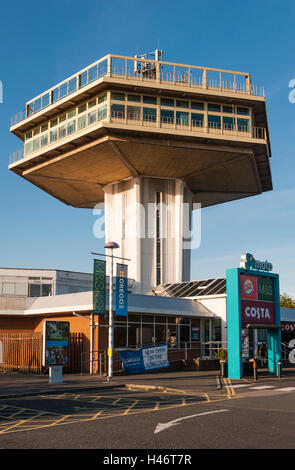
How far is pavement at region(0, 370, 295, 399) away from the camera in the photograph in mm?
21922

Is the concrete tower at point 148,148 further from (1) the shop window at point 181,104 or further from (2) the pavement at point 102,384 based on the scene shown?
(2) the pavement at point 102,384

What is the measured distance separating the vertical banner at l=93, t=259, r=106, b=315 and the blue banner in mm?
3411

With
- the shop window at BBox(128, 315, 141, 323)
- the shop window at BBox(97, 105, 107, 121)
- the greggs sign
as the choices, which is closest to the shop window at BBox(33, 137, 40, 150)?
the shop window at BBox(97, 105, 107, 121)

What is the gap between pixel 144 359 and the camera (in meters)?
31.1

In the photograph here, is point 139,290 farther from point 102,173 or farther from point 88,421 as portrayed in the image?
point 88,421

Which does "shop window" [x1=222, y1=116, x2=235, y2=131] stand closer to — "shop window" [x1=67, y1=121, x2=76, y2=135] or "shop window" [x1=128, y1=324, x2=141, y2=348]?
"shop window" [x1=67, y1=121, x2=76, y2=135]

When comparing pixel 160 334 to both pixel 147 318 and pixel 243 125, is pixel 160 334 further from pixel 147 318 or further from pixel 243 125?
pixel 243 125

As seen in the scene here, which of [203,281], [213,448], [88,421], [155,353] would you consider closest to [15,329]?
[155,353]

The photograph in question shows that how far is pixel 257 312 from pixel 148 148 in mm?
22365

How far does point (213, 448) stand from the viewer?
9969 millimetres

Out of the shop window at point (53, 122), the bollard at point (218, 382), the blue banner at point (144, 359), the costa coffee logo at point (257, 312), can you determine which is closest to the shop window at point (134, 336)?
the blue banner at point (144, 359)

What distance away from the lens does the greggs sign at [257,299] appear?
29.3 m

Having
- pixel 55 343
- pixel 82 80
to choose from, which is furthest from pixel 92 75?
pixel 55 343
